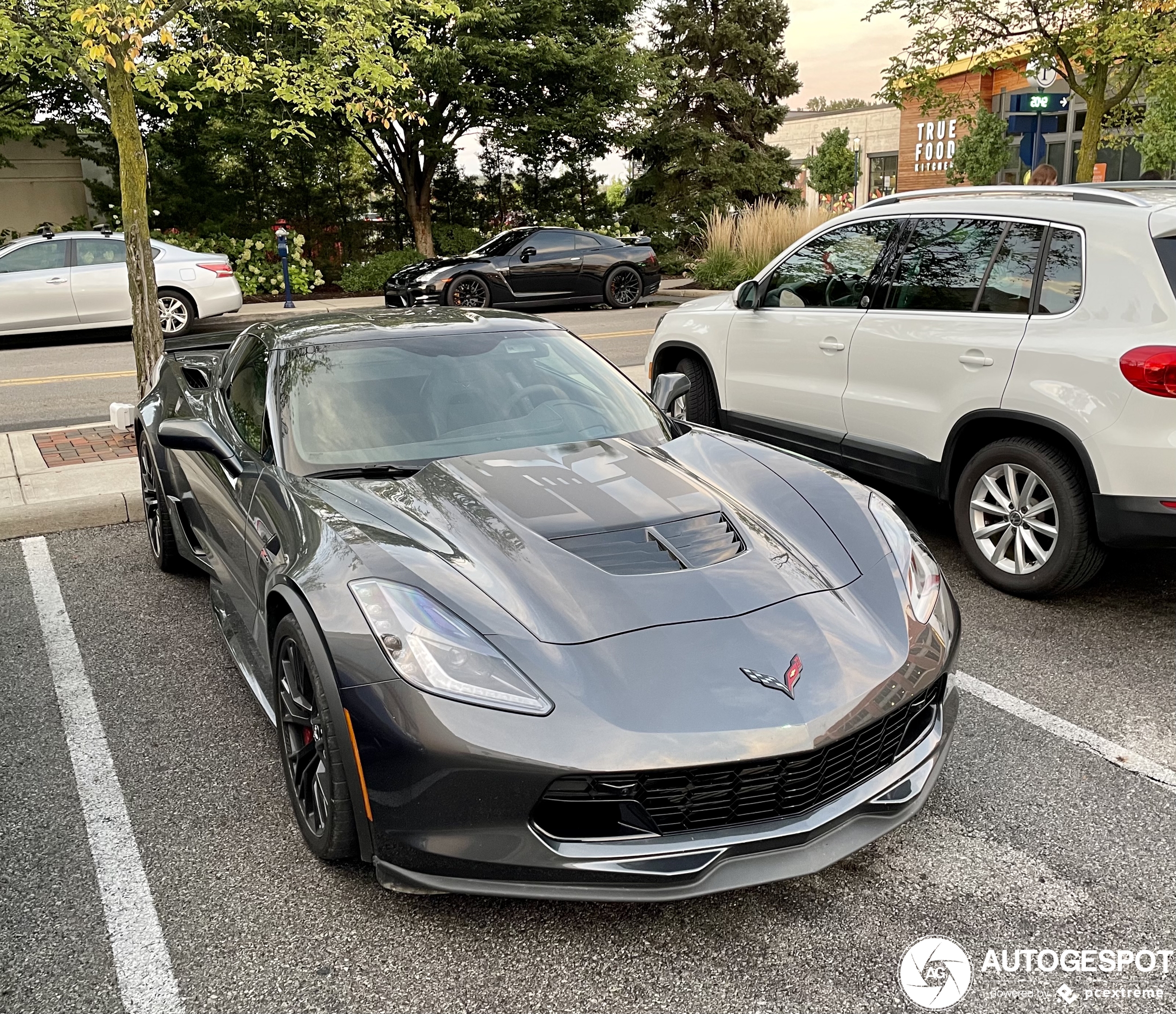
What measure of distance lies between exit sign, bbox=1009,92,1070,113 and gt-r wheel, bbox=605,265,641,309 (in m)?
13.6

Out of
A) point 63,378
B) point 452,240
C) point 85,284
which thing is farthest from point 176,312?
point 452,240

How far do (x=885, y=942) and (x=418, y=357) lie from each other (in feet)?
8.53

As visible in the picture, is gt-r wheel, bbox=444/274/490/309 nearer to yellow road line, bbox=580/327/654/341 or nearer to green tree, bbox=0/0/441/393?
yellow road line, bbox=580/327/654/341

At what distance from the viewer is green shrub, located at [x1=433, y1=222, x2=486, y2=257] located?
24.3 meters

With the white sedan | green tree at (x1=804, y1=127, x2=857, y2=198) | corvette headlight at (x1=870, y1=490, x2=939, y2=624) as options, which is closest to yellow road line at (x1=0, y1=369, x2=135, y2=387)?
the white sedan

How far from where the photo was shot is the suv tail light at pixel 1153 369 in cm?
409

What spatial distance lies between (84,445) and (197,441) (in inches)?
191

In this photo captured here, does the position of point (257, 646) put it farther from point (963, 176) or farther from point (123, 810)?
point (963, 176)

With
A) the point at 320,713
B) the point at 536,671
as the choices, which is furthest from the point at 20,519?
the point at 536,671

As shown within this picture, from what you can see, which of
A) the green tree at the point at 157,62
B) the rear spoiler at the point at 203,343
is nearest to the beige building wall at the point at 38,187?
the green tree at the point at 157,62

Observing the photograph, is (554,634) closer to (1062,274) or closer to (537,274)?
(1062,274)

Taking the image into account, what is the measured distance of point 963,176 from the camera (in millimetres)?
37938

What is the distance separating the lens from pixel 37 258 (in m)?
14.3

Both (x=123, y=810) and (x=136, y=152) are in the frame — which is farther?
(x=136, y=152)
